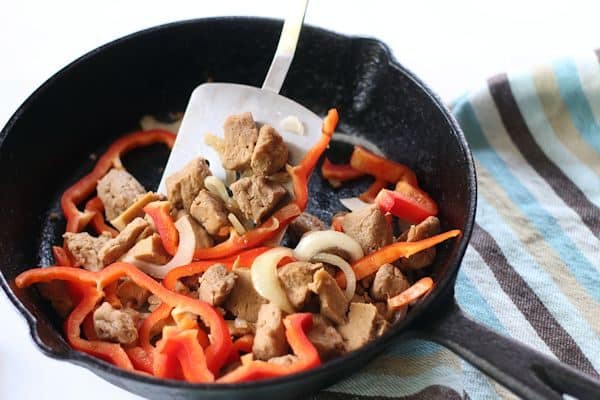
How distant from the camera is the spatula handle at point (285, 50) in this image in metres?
1.82

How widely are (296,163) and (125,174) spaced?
421 mm

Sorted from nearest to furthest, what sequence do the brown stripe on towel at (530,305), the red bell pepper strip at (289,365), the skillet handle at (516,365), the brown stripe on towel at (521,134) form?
the skillet handle at (516,365), the red bell pepper strip at (289,365), the brown stripe on towel at (530,305), the brown stripe on towel at (521,134)

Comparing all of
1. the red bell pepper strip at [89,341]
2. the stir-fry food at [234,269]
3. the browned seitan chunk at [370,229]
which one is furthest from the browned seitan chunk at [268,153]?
the red bell pepper strip at [89,341]

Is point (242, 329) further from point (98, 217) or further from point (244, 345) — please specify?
point (98, 217)

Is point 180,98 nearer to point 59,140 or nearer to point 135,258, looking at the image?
point 59,140

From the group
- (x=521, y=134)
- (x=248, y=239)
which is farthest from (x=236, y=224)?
(x=521, y=134)

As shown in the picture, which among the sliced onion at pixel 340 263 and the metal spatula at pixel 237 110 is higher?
the metal spatula at pixel 237 110

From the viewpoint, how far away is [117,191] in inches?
70.2

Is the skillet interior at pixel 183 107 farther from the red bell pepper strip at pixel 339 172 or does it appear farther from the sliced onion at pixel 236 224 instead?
the sliced onion at pixel 236 224

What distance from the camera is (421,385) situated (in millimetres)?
1573

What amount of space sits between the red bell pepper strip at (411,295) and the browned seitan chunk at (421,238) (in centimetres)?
10

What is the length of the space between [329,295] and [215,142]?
0.51m

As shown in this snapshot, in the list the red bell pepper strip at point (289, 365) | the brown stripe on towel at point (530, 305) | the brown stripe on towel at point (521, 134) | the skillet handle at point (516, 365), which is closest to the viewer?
the skillet handle at point (516, 365)

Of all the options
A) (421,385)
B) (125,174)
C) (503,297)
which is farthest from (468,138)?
(125,174)
